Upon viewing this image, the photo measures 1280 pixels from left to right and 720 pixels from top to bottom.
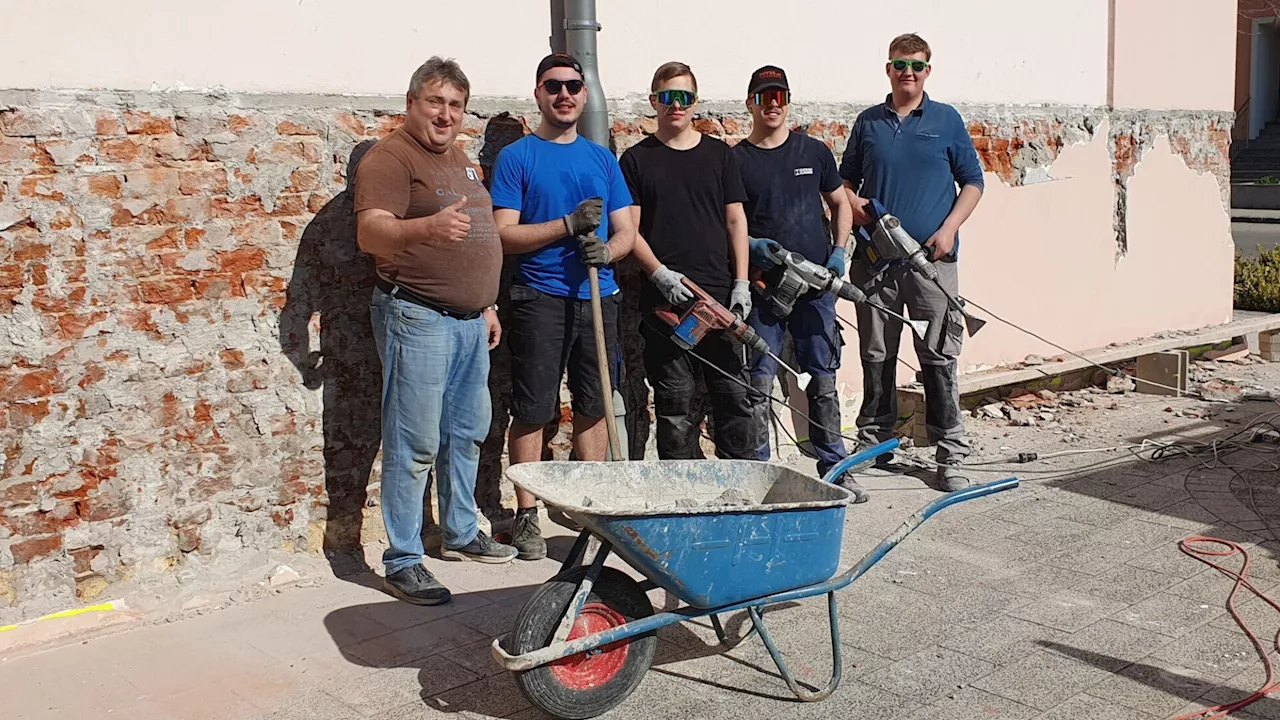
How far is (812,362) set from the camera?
6094 mm

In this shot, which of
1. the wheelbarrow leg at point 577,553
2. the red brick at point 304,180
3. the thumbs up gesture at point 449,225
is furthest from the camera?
the red brick at point 304,180

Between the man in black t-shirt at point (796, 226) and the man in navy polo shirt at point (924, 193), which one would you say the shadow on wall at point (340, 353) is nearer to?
the man in black t-shirt at point (796, 226)

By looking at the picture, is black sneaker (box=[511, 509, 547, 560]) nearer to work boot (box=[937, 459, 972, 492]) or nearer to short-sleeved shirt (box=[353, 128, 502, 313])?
short-sleeved shirt (box=[353, 128, 502, 313])

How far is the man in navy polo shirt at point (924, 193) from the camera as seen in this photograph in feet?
20.4

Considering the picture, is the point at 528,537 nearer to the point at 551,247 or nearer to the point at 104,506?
the point at 551,247

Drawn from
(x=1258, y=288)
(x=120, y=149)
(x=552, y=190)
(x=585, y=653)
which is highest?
(x=120, y=149)

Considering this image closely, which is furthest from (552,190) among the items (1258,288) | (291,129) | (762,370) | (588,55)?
(1258,288)

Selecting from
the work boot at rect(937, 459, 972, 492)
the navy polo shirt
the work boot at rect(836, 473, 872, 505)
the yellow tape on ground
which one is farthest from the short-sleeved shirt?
the work boot at rect(937, 459, 972, 492)

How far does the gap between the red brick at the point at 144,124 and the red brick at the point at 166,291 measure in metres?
0.54

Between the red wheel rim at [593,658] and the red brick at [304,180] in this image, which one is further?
the red brick at [304,180]

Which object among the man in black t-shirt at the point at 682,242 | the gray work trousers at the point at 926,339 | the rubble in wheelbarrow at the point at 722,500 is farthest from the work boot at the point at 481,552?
the gray work trousers at the point at 926,339

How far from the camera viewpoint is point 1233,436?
22.6 ft

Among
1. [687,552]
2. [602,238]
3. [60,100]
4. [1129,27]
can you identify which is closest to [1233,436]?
[1129,27]

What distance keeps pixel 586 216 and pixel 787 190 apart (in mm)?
1369
